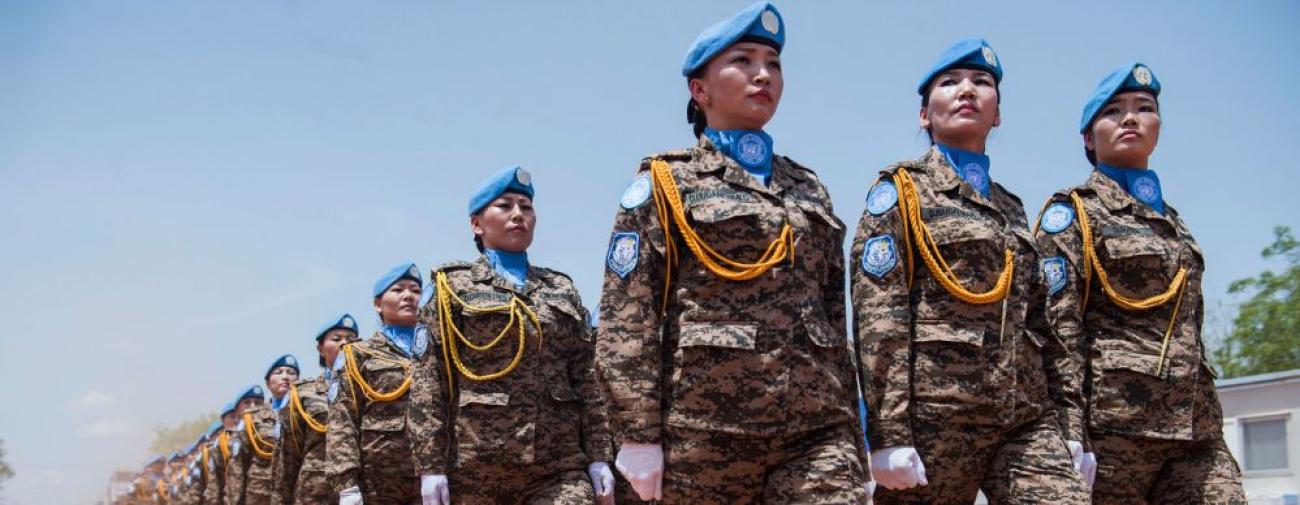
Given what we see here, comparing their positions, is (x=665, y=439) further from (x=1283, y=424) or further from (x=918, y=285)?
(x=1283, y=424)

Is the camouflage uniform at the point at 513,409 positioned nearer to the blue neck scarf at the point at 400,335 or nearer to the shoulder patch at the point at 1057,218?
the shoulder patch at the point at 1057,218

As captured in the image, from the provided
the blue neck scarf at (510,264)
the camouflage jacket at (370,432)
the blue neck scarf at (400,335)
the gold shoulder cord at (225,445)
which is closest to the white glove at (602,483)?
the blue neck scarf at (510,264)

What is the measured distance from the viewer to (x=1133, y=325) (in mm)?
6434

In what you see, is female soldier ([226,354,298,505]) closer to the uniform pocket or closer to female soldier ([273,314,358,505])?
female soldier ([273,314,358,505])

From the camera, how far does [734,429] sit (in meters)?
4.65

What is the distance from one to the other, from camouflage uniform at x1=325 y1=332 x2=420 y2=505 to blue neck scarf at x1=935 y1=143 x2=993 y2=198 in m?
5.28

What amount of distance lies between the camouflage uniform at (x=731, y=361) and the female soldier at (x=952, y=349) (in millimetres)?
209

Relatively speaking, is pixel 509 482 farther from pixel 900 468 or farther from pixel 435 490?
pixel 900 468

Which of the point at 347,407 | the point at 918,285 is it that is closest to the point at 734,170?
the point at 918,285

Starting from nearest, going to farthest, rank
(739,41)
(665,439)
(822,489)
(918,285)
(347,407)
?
1. (822,489)
2. (665,439)
3. (739,41)
4. (918,285)
5. (347,407)

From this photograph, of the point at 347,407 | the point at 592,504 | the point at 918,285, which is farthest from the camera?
the point at 347,407

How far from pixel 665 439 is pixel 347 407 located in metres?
5.96

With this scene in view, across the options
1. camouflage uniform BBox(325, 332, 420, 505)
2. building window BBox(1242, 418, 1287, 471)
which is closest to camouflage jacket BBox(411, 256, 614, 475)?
camouflage uniform BBox(325, 332, 420, 505)

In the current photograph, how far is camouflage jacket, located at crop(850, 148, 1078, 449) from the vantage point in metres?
5.16
